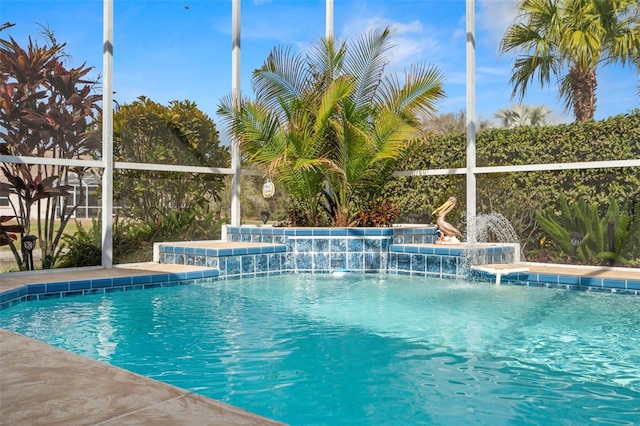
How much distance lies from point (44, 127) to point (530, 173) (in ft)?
25.2

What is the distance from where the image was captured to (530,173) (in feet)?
31.3

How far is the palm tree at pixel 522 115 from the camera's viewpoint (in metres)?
9.63

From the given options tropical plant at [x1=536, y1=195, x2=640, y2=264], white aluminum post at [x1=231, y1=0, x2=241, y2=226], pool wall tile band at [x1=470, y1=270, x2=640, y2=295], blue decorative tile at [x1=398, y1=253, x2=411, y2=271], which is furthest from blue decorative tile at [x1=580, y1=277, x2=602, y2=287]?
white aluminum post at [x1=231, y1=0, x2=241, y2=226]

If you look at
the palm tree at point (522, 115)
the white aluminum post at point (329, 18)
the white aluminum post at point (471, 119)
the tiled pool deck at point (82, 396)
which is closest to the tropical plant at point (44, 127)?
the tiled pool deck at point (82, 396)

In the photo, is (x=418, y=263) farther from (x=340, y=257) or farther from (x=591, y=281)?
(x=591, y=281)

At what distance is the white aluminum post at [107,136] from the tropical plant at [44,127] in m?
0.18

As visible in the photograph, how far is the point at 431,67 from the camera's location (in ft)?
32.9

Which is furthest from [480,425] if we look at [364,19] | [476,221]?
[364,19]

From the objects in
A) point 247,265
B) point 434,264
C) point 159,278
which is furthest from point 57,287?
point 434,264

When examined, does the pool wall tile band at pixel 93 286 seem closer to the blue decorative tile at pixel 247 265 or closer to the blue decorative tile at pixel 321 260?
the blue decorative tile at pixel 247 265

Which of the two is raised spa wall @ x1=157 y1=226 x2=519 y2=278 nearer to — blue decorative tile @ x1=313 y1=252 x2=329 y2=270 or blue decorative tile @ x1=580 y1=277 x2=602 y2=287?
blue decorative tile @ x1=313 y1=252 x2=329 y2=270

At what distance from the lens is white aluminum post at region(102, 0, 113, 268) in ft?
28.8

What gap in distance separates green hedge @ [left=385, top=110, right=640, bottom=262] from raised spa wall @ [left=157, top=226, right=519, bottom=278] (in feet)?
2.61

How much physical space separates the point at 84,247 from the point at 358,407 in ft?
22.5
